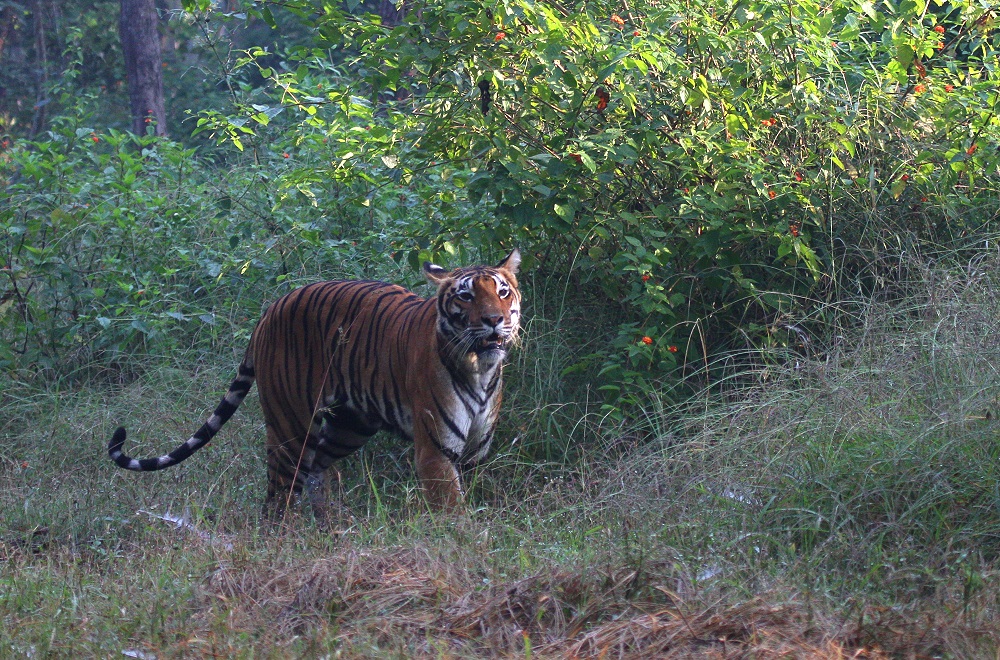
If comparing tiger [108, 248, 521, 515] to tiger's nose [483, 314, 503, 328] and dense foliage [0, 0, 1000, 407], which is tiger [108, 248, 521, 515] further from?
dense foliage [0, 0, 1000, 407]

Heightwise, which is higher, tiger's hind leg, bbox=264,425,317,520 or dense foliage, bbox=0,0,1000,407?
dense foliage, bbox=0,0,1000,407

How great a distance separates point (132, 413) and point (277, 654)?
3501 millimetres

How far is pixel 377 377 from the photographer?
16.4 feet

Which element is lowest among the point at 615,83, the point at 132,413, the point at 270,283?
the point at 132,413

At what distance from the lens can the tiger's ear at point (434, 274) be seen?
4801 mm

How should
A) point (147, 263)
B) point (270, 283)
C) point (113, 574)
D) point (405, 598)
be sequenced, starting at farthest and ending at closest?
1. point (147, 263)
2. point (270, 283)
3. point (113, 574)
4. point (405, 598)

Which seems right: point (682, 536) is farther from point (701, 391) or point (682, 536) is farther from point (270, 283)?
point (270, 283)

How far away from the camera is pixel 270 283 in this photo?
277 inches

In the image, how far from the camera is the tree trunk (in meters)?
13.3

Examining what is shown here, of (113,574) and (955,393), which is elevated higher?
(955,393)

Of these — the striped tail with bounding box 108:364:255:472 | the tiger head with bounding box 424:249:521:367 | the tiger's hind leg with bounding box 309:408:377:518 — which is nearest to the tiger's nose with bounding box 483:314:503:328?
the tiger head with bounding box 424:249:521:367

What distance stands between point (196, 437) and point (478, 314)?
5.03ft

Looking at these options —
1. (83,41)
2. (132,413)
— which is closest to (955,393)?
(132,413)

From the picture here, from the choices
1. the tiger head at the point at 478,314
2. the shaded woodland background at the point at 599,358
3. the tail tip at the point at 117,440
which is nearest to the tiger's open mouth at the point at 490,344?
the tiger head at the point at 478,314
